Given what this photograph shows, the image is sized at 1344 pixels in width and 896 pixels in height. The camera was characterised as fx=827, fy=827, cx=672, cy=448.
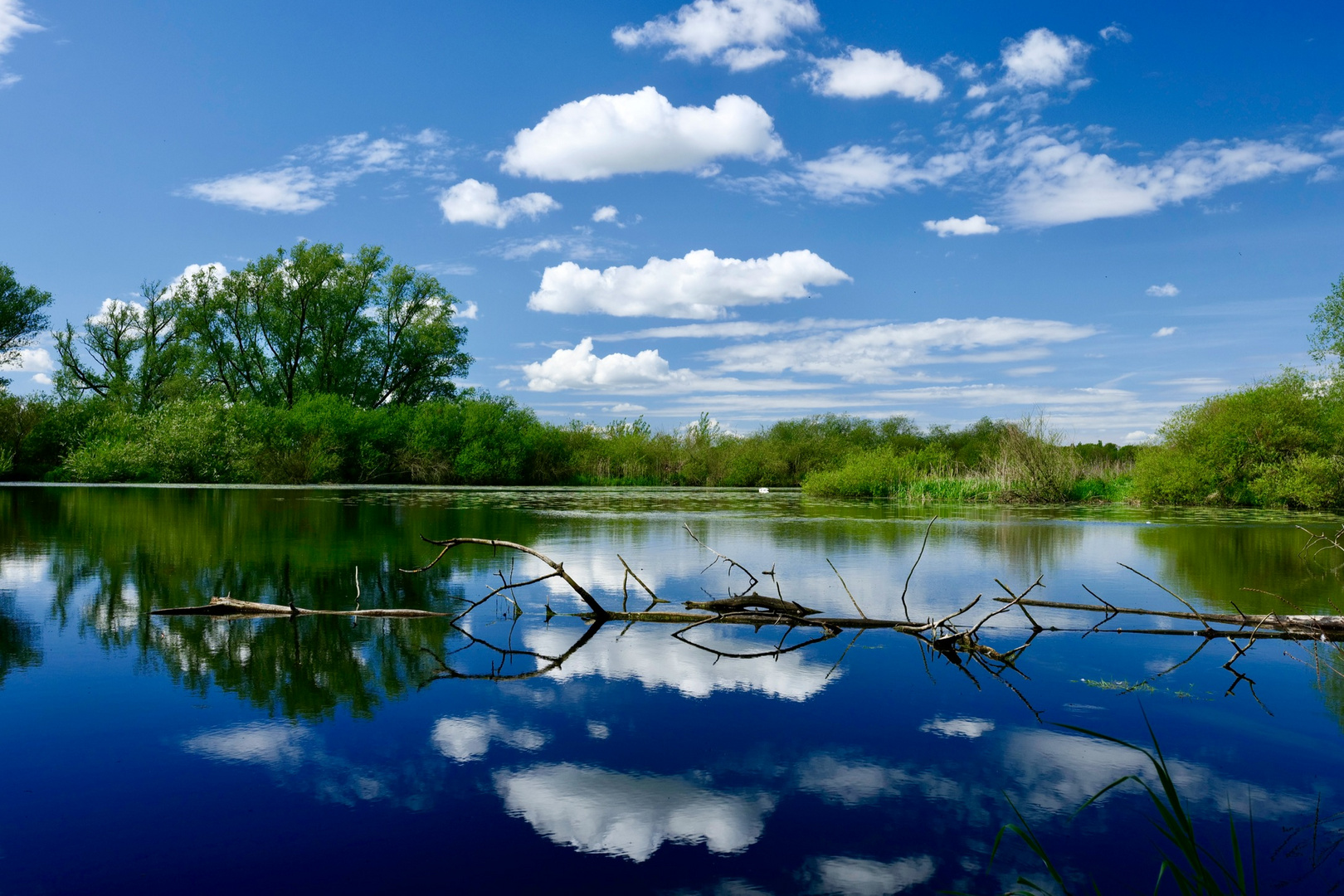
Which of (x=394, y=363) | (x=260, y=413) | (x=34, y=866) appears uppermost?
(x=394, y=363)

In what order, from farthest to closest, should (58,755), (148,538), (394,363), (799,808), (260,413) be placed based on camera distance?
1. (394,363)
2. (260,413)
3. (148,538)
4. (58,755)
5. (799,808)

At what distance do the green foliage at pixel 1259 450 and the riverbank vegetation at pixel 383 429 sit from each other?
0.29 feet

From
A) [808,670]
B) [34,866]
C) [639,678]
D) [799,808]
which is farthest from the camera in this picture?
[808,670]

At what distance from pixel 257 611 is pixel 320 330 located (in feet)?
147

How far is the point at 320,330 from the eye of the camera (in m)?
47.2

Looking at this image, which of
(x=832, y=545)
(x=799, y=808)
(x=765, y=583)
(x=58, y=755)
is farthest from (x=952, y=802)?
(x=832, y=545)

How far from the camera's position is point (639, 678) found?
474 centimetres

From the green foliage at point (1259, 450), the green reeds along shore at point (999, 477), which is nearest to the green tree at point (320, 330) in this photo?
the green reeds along shore at point (999, 477)

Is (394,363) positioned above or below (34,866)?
above

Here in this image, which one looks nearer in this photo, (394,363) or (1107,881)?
(1107,881)

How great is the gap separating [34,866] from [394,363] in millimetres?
49234

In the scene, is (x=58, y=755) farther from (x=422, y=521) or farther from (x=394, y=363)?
(x=394, y=363)

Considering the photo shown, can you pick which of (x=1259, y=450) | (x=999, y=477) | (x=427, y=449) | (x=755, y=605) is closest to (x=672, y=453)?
(x=427, y=449)

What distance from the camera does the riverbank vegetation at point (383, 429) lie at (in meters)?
29.5
